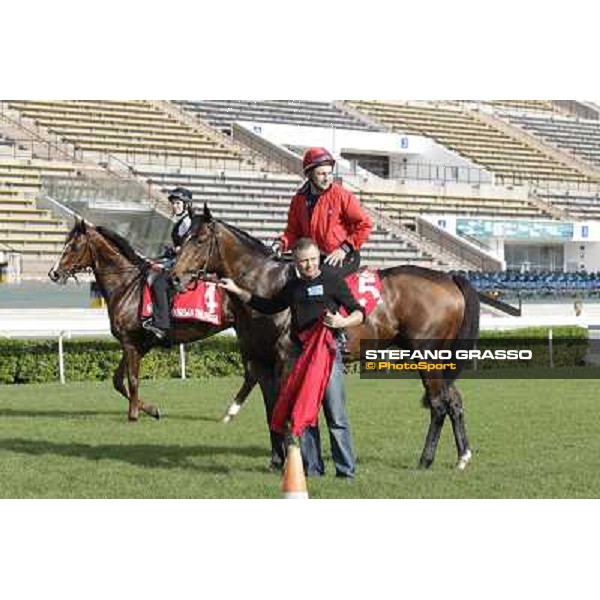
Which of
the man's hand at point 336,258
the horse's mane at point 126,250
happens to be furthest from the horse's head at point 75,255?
the man's hand at point 336,258

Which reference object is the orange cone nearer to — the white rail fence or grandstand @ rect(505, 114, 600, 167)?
the white rail fence

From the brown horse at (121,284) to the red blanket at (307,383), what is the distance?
4.50 metres

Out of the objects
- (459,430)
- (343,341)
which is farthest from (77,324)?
(343,341)

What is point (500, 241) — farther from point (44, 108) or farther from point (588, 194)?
point (44, 108)

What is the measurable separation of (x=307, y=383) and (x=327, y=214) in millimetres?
1387

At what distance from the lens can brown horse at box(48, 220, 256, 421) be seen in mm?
10867

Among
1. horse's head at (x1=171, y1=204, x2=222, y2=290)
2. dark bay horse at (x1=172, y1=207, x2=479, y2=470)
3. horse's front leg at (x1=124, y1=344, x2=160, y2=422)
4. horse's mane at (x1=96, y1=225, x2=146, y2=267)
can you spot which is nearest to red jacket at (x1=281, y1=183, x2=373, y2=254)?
dark bay horse at (x1=172, y1=207, x2=479, y2=470)

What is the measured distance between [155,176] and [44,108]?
4278 millimetres

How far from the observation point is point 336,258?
675 cm

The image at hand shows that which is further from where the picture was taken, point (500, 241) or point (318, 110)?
point (318, 110)

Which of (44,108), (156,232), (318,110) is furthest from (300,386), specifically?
(318,110)

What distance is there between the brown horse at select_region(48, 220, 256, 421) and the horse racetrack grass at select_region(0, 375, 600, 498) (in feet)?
2.34

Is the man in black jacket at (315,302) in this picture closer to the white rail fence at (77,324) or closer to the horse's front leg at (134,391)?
the horse's front leg at (134,391)

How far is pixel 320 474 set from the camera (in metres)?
6.95
